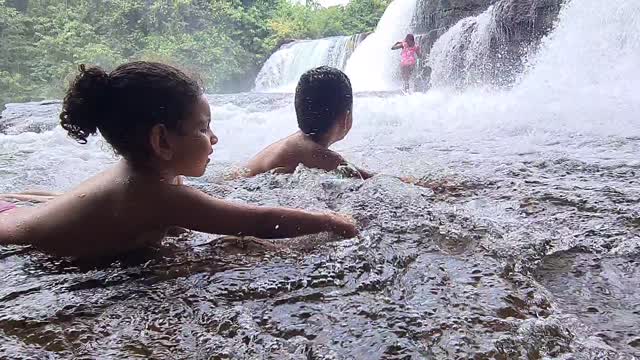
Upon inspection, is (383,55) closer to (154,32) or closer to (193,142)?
(154,32)

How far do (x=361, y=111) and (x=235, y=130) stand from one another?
1.56 meters

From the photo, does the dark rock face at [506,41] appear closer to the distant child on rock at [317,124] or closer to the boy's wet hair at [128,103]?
the distant child on rock at [317,124]

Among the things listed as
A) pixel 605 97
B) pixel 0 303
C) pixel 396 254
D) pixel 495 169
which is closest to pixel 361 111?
pixel 605 97

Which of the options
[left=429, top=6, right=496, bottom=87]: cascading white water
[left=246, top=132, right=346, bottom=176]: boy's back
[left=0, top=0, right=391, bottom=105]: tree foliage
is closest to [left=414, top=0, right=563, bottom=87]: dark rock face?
[left=429, top=6, right=496, bottom=87]: cascading white water

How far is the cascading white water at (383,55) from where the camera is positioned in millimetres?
14555

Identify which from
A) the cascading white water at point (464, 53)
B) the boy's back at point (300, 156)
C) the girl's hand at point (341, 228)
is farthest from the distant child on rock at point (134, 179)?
the cascading white water at point (464, 53)

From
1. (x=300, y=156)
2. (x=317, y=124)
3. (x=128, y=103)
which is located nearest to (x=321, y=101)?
(x=317, y=124)

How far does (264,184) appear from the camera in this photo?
254 centimetres

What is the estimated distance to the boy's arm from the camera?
1.59 m

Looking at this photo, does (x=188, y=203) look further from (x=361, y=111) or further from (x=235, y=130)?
(x=361, y=111)

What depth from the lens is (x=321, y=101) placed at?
276 centimetres

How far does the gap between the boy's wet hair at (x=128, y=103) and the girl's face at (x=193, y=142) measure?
28 millimetres

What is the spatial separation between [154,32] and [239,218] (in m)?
23.5

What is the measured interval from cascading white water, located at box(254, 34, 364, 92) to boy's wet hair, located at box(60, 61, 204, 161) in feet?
49.2
